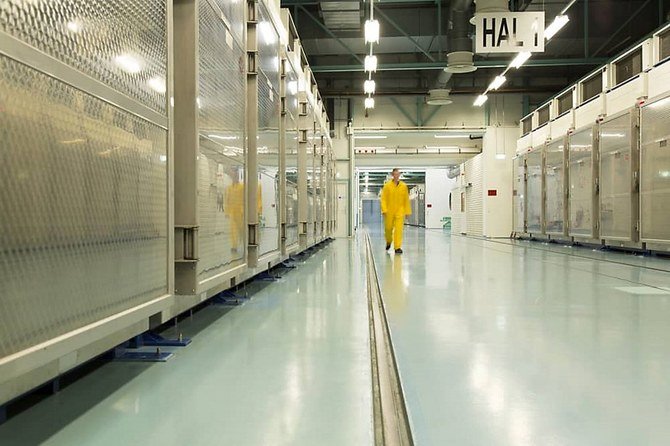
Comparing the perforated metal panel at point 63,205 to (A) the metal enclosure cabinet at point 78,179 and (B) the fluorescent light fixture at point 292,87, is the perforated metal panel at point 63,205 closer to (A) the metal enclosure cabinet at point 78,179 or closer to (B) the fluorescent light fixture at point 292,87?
(A) the metal enclosure cabinet at point 78,179

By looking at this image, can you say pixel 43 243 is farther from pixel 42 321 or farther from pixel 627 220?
pixel 627 220

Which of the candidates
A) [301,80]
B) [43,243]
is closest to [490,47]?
[301,80]

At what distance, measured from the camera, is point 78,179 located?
1.74 m

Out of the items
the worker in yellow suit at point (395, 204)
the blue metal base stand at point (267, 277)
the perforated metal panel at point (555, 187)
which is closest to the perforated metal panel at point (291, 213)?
the blue metal base stand at point (267, 277)

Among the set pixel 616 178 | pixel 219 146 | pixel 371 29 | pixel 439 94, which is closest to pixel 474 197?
pixel 439 94

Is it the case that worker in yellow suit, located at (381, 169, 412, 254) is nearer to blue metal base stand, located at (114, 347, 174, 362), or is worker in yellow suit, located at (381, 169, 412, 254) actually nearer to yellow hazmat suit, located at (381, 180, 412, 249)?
yellow hazmat suit, located at (381, 180, 412, 249)

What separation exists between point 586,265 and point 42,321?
742 cm

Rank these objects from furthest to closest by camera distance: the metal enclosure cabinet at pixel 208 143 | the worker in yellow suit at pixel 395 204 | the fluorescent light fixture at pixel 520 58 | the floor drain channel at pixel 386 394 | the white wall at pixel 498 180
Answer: the white wall at pixel 498 180, the fluorescent light fixture at pixel 520 58, the worker in yellow suit at pixel 395 204, the metal enclosure cabinet at pixel 208 143, the floor drain channel at pixel 386 394

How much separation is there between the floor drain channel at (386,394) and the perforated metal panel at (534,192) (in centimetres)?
1259

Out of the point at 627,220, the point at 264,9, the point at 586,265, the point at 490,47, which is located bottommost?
the point at 586,265

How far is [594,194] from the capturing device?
11148 mm

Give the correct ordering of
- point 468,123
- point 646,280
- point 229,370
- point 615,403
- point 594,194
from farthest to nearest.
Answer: point 468,123 < point 594,194 < point 646,280 < point 229,370 < point 615,403

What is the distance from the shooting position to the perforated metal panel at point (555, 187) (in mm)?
13070

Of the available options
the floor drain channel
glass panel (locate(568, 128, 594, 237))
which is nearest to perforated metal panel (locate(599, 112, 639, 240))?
glass panel (locate(568, 128, 594, 237))
